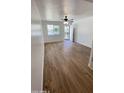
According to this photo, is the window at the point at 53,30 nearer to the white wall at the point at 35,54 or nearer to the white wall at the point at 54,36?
the white wall at the point at 54,36

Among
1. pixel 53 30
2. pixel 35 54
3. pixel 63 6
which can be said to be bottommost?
pixel 35 54

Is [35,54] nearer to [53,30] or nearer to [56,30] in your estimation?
[53,30]

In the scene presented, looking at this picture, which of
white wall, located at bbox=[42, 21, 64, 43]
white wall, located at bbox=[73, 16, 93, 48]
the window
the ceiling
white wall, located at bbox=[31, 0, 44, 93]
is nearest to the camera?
white wall, located at bbox=[31, 0, 44, 93]

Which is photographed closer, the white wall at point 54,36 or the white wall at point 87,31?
the white wall at point 87,31

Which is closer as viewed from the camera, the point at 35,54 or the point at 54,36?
the point at 35,54

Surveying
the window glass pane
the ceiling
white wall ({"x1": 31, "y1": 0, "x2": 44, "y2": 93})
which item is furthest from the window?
white wall ({"x1": 31, "y1": 0, "x2": 44, "y2": 93})

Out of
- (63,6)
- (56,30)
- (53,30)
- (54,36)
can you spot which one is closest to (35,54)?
(63,6)

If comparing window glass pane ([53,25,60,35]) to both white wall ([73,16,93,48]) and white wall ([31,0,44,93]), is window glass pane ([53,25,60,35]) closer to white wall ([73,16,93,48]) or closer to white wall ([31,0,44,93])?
white wall ([73,16,93,48])

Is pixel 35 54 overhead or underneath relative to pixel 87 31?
underneath

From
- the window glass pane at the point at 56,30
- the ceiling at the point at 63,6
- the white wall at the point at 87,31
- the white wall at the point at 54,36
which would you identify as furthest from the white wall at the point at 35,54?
the window glass pane at the point at 56,30
